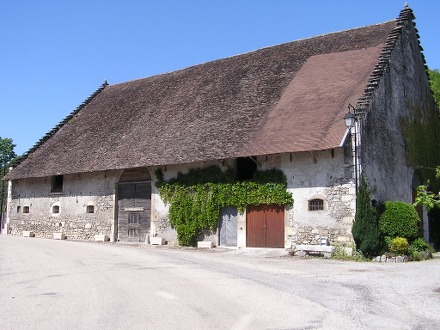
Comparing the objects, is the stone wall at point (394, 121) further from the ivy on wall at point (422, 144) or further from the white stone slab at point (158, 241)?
the white stone slab at point (158, 241)

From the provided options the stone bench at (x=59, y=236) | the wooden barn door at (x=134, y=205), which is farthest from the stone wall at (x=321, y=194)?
the stone bench at (x=59, y=236)

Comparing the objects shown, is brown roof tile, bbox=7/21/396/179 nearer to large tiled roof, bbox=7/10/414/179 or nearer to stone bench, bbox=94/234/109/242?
large tiled roof, bbox=7/10/414/179

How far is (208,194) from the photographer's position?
1858 cm

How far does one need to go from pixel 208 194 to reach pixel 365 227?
6442 millimetres

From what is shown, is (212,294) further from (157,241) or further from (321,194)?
(157,241)

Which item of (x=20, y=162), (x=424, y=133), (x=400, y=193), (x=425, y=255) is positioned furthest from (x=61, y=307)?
(x=20, y=162)

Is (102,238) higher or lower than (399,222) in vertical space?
lower

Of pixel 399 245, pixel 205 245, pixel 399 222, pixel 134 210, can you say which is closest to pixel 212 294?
pixel 399 245

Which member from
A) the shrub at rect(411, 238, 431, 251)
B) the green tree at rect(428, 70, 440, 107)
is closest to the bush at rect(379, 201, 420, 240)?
the shrub at rect(411, 238, 431, 251)

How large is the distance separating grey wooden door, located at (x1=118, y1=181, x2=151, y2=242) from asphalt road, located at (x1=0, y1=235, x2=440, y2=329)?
7.49 m

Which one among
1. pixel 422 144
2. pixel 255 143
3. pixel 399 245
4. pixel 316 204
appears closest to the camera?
pixel 399 245

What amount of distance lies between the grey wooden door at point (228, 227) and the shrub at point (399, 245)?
5.88m

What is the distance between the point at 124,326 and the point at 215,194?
1260 cm

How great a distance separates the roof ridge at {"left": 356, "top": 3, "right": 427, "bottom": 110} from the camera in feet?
53.2
